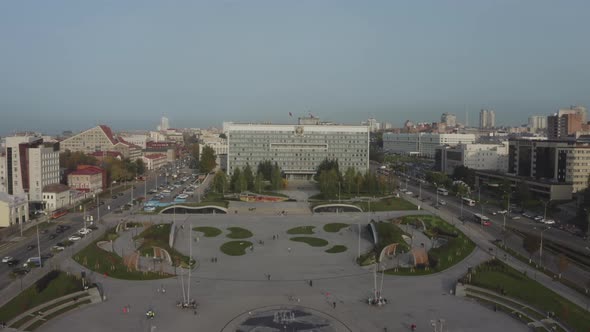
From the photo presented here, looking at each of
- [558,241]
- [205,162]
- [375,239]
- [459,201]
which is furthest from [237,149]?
[558,241]

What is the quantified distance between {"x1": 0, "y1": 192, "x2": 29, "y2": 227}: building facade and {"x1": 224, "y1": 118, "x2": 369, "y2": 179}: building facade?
31997 millimetres

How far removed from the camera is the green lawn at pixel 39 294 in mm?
21984

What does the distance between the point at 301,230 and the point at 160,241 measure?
11.7 m

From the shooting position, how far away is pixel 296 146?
237ft

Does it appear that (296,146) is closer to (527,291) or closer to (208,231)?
(208,231)

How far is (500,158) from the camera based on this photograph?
78.4 meters

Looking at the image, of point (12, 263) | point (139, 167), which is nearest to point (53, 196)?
point (12, 263)

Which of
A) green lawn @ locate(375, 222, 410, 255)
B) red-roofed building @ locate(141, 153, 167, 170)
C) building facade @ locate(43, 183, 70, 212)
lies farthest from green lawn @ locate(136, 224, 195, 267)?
red-roofed building @ locate(141, 153, 167, 170)

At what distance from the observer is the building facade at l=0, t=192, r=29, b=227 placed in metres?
40.9

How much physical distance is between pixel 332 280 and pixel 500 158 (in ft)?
197

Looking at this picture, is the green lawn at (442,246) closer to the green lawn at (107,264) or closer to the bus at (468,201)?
the bus at (468,201)

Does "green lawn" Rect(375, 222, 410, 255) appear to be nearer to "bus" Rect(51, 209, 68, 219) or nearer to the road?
the road

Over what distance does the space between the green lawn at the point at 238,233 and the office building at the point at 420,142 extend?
8430cm

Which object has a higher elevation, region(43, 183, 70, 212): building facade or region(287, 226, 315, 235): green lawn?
region(43, 183, 70, 212): building facade
